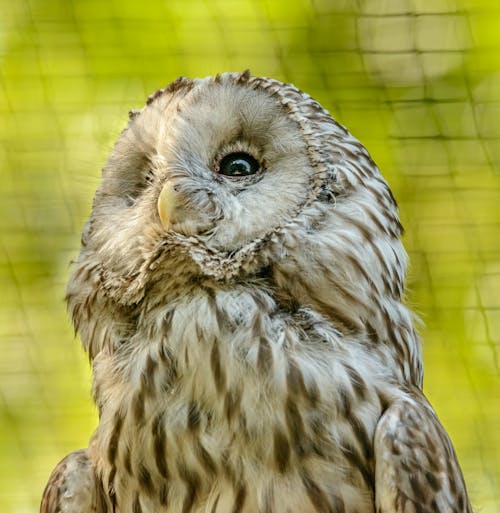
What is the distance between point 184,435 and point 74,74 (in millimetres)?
2412

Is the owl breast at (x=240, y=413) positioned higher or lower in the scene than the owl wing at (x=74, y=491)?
higher

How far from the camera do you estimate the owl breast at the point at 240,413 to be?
217cm

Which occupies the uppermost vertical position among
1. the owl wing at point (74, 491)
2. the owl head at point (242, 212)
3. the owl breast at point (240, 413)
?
the owl head at point (242, 212)

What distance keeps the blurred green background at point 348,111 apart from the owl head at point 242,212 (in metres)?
1.65

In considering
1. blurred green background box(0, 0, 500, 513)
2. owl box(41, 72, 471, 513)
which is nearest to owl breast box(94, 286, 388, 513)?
owl box(41, 72, 471, 513)

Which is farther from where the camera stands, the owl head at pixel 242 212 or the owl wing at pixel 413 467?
the owl head at pixel 242 212

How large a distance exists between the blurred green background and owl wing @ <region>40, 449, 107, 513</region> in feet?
5.94

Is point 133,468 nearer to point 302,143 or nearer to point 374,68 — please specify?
point 302,143

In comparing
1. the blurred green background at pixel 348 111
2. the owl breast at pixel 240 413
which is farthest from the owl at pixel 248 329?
the blurred green background at pixel 348 111

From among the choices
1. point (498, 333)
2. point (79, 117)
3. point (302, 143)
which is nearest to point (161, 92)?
point (302, 143)

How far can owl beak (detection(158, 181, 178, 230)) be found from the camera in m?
2.26

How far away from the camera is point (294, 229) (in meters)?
2.33

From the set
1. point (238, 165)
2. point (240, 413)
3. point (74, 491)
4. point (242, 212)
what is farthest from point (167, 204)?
point (74, 491)

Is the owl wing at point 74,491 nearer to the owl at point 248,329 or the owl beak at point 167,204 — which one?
the owl at point 248,329
